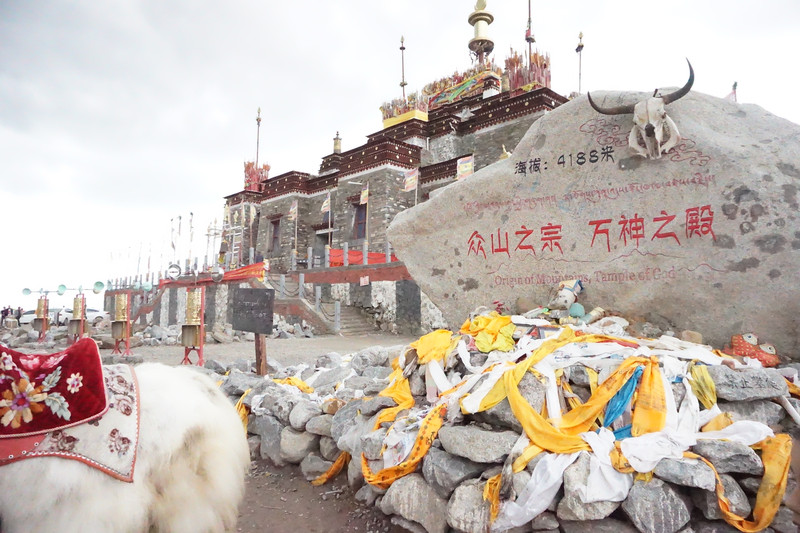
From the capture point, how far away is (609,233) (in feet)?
14.4

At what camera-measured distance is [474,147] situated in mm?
19281

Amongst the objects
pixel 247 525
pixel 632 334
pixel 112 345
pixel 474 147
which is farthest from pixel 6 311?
pixel 632 334

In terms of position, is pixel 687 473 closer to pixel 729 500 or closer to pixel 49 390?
pixel 729 500

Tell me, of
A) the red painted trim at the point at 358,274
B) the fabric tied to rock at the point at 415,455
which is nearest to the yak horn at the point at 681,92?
the fabric tied to rock at the point at 415,455

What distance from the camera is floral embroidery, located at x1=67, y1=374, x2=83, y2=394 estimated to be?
5.90 feet

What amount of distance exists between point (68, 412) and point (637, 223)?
14.2ft

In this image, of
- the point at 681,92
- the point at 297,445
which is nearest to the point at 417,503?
the point at 297,445

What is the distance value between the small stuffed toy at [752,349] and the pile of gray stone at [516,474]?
2.97 ft

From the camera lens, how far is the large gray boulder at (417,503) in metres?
2.65

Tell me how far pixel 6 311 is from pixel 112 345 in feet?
51.9

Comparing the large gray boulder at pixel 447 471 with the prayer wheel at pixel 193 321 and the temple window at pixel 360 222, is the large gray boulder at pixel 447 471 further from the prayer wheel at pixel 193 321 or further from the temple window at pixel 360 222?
the temple window at pixel 360 222

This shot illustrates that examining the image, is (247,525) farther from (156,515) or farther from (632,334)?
(632,334)

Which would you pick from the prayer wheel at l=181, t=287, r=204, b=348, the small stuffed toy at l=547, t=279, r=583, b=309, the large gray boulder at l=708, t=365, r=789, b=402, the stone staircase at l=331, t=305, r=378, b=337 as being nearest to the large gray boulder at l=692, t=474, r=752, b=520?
the large gray boulder at l=708, t=365, r=789, b=402

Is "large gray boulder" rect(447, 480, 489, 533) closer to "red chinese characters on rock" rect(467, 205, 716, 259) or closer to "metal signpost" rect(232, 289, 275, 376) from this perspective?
"red chinese characters on rock" rect(467, 205, 716, 259)
